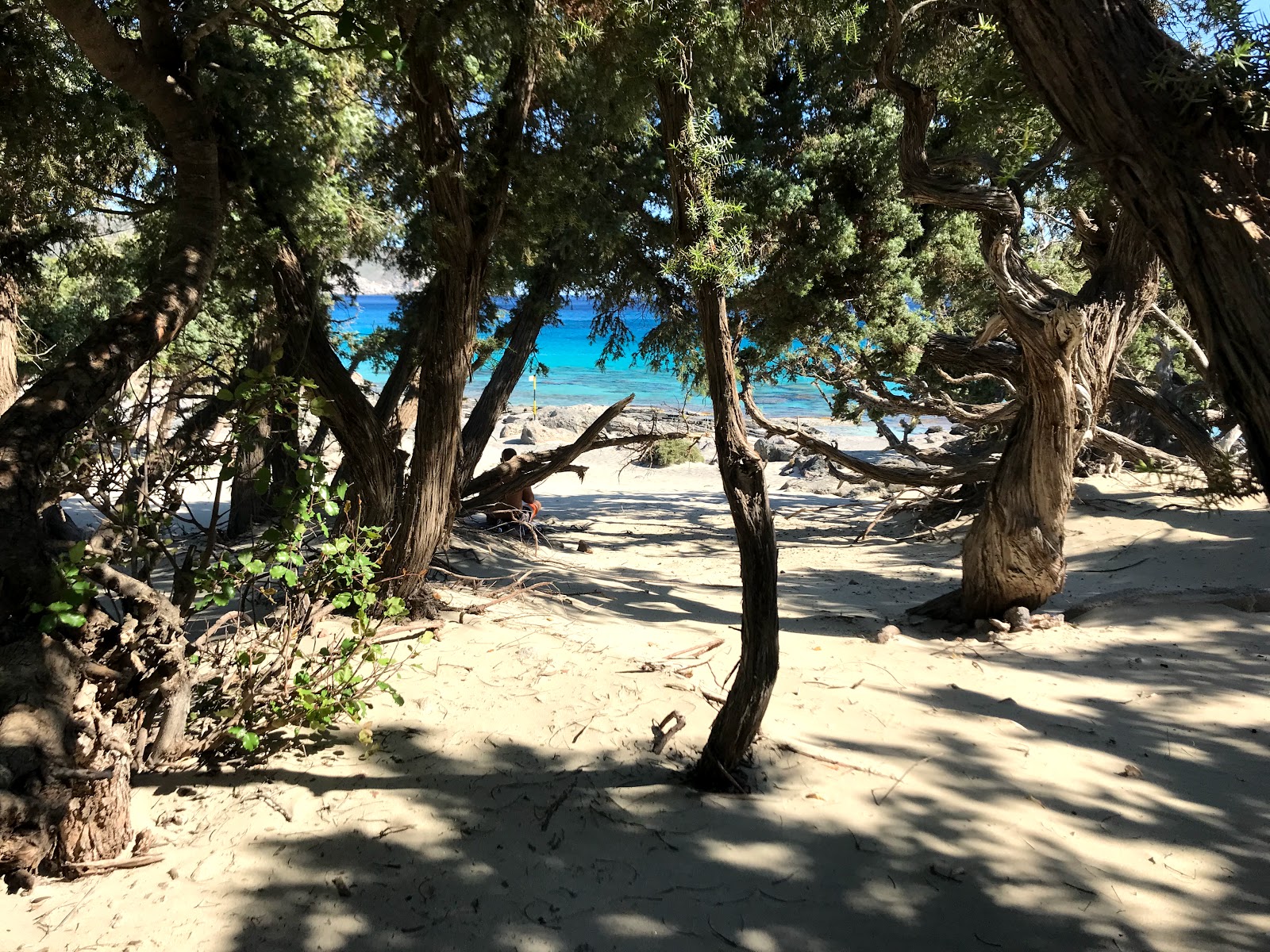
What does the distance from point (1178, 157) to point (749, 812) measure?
9.01 ft

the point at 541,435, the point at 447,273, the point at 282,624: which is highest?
the point at 541,435

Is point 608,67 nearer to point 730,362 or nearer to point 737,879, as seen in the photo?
point 730,362

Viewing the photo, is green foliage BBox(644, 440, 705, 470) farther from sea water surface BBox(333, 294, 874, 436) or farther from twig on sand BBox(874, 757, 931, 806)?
twig on sand BBox(874, 757, 931, 806)

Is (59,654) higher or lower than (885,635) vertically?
higher

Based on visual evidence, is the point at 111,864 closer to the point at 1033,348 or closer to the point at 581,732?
the point at 581,732

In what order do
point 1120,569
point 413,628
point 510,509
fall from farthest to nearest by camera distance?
point 510,509 < point 1120,569 < point 413,628

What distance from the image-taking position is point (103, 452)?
11.1 feet

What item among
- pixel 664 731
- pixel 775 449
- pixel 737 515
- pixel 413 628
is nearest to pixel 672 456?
pixel 775 449

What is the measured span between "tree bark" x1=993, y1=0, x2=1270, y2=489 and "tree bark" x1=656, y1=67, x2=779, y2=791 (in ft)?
4.39

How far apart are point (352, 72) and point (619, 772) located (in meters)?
5.42

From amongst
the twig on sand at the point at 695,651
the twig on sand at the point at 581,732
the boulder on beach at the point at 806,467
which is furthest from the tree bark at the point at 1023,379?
the boulder on beach at the point at 806,467

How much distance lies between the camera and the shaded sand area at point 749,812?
8.51 feet

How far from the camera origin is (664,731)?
3.90 meters

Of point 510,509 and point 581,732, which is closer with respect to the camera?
point 581,732
